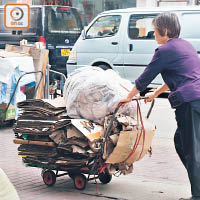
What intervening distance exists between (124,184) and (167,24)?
1.69 m

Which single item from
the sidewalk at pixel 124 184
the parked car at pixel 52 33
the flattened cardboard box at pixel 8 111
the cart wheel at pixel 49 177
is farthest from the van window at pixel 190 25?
the cart wheel at pixel 49 177

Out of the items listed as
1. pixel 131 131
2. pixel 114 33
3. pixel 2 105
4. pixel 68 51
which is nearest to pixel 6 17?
pixel 2 105

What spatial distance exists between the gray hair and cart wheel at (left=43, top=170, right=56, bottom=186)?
1.70 metres

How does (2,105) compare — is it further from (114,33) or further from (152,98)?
(114,33)

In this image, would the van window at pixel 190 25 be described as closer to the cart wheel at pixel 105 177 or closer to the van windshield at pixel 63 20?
the van windshield at pixel 63 20

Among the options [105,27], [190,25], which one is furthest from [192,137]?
[105,27]

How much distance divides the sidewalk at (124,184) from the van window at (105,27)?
23.1 feet

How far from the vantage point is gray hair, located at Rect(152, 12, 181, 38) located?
16.4ft

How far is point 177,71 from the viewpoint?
4.97m

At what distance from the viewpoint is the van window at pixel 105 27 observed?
1388cm

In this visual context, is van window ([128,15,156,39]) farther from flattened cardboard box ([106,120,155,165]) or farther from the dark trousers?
the dark trousers

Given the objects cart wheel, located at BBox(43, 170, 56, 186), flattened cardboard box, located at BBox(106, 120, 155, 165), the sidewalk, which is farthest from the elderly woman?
cart wheel, located at BBox(43, 170, 56, 186)

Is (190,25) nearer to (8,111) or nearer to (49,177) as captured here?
(8,111)

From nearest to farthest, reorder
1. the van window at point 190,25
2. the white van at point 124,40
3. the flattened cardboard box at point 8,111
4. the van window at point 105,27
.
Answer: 1. the flattened cardboard box at point 8,111
2. the van window at point 190,25
3. the white van at point 124,40
4. the van window at point 105,27
